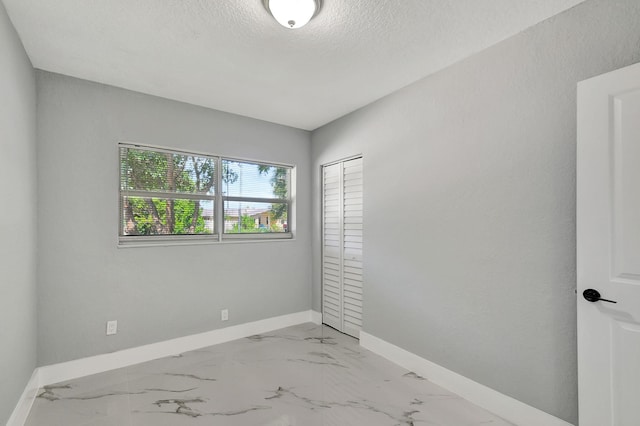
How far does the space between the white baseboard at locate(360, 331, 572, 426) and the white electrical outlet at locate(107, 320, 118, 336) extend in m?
2.33

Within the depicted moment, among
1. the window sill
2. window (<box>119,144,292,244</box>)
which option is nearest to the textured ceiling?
window (<box>119,144,292,244</box>)

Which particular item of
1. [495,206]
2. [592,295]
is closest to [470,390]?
[592,295]

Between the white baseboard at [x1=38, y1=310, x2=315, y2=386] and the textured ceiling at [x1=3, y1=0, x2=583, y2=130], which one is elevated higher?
the textured ceiling at [x1=3, y1=0, x2=583, y2=130]

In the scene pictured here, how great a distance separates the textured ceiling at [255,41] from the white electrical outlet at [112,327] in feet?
6.71

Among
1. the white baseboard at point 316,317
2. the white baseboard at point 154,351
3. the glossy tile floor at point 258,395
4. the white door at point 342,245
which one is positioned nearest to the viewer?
the glossy tile floor at point 258,395

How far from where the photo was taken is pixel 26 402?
2041 millimetres

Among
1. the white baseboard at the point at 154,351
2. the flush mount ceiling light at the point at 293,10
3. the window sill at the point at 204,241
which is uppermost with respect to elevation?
the flush mount ceiling light at the point at 293,10

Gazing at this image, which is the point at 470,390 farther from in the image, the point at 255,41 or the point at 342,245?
the point at 255,41

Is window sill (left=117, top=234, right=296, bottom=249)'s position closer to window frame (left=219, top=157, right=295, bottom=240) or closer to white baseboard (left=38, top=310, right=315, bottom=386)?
window frame (left=219, top=157, right=295, bottom=240)

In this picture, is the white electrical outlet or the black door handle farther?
the white electrical outlet

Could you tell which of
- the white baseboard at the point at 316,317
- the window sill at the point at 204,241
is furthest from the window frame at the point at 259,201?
the white baseboard at the point at 316,317

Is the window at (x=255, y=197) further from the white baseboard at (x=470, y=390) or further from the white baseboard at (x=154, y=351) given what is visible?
the white baseboard at (x=470, y=390)

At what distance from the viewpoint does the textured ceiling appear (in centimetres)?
173

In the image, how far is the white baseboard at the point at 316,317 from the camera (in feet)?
12.4
